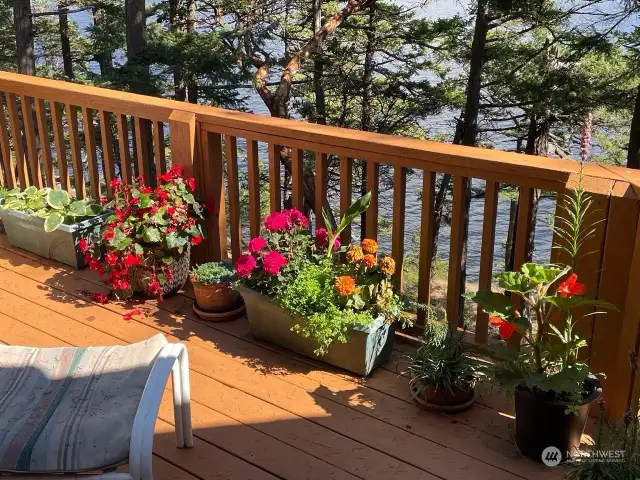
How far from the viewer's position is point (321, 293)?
103 inches

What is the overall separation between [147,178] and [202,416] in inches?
64.2

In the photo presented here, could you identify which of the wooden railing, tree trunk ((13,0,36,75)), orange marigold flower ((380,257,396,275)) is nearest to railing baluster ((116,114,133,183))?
the wooden railing

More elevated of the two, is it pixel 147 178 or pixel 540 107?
pixel 147 178

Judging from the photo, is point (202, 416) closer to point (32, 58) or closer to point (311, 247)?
point (311, 247)

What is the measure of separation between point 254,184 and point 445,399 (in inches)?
52.7

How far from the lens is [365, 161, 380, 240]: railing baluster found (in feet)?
9.20

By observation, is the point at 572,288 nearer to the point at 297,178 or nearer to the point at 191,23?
the point at 297,178

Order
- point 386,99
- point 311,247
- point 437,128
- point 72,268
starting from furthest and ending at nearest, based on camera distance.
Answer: point 437,128 → point 386,99 → point 72,268 → point 311,247

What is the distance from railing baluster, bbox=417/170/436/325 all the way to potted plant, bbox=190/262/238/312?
2.82 ft

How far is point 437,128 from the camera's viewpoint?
1505 cm

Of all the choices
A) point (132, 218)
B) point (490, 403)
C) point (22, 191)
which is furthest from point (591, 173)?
point (22, 191)

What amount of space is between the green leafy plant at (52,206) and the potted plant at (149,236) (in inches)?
12.2

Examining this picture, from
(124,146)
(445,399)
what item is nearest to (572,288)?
(445,399)
